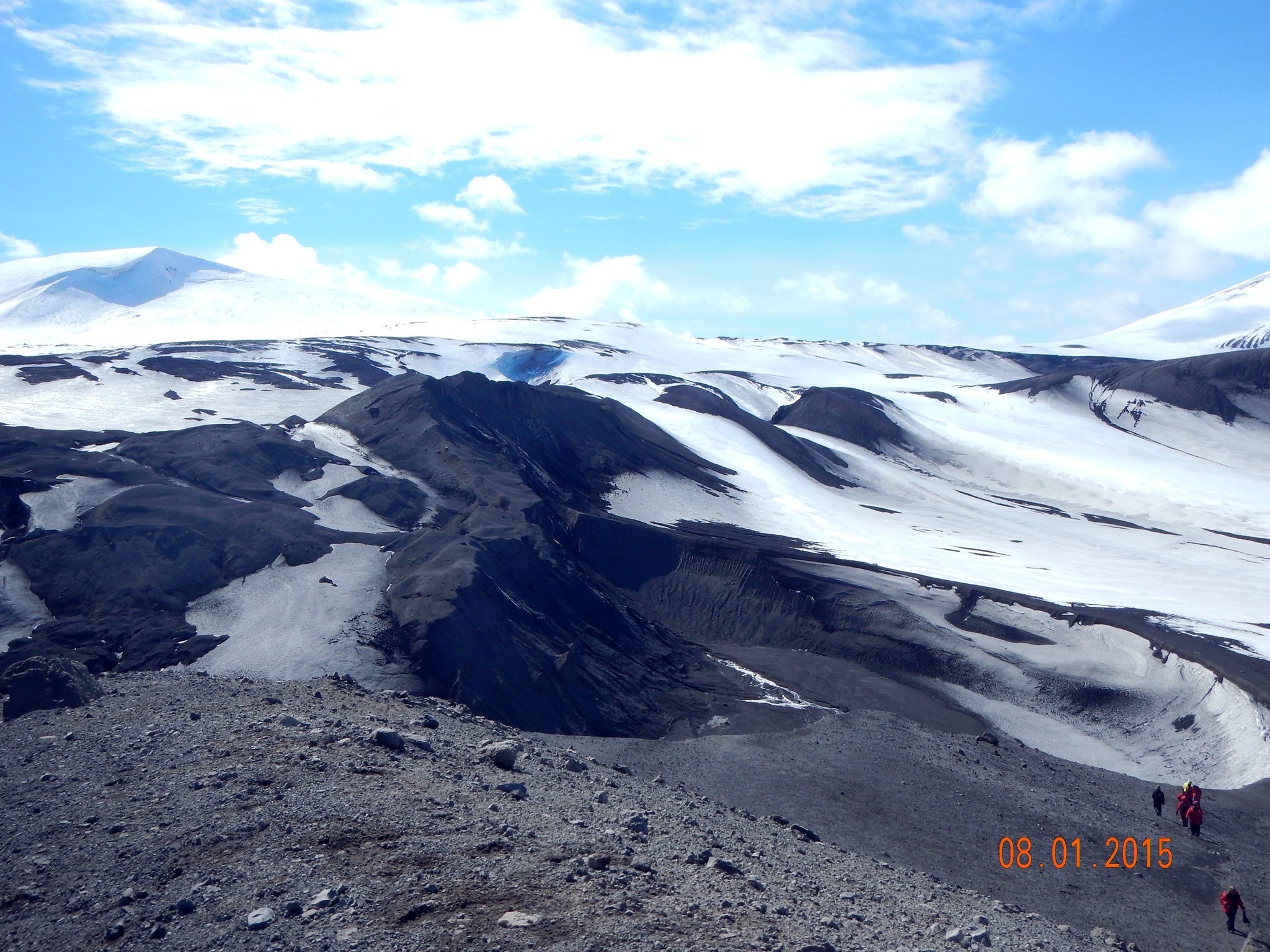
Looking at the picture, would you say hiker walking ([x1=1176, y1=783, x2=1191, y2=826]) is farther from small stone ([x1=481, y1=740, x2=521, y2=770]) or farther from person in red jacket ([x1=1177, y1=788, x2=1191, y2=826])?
small stone ([x1=481, y1=740, x2=521, y2=770])

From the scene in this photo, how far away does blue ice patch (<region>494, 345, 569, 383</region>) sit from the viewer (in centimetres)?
7569

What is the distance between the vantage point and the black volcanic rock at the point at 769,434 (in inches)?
1817

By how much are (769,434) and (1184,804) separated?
120 ft

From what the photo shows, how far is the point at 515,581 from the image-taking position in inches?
855

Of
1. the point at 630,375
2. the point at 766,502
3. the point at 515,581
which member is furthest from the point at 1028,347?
the point at 515,581

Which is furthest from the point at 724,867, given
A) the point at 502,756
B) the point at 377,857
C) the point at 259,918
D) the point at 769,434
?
the point at 769,434

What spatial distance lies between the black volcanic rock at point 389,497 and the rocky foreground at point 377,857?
49.1 feet

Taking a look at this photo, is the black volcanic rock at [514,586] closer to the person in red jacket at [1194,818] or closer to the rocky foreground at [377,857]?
the rocky foreground at [377,857]

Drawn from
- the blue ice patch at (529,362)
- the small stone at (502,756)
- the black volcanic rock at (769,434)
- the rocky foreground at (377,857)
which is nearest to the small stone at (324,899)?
the rocky foreground at (377,857)

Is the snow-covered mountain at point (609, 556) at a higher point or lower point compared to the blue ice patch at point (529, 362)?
lower

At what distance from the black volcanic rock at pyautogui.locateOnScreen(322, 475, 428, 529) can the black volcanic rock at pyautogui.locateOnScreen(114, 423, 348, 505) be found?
4.96 ft

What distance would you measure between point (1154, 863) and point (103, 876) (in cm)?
1352

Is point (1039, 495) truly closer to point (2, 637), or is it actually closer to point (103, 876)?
point (2, 637)

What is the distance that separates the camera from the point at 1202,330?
127 m
